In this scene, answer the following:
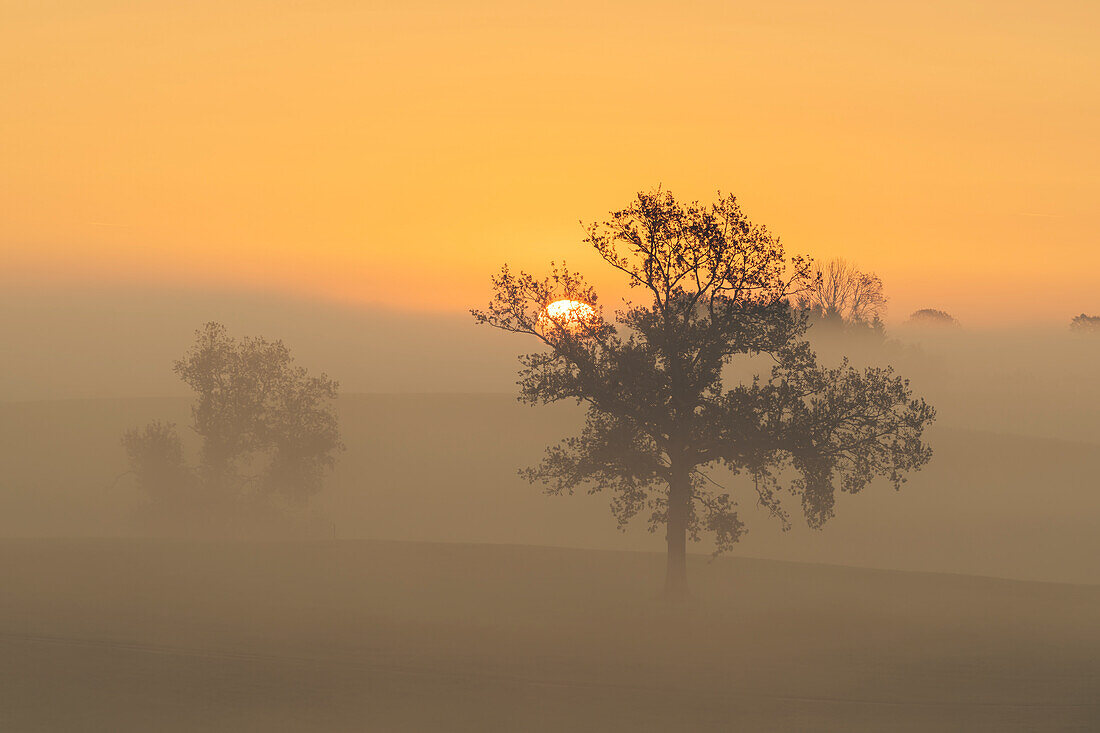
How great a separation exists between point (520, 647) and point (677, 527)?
931 cm

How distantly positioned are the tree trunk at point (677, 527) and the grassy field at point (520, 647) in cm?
116

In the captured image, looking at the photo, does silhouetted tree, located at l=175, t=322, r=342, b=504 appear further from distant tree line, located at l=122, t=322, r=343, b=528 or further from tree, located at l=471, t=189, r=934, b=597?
tree, located at l=471, t=189, r=934, b=597

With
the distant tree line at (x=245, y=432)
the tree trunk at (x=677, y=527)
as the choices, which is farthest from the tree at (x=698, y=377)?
the distant tree line at (x=245, y=432)

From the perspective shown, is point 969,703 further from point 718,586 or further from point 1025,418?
point 1025,418

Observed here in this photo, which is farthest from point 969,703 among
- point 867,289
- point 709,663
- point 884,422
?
point 867,289

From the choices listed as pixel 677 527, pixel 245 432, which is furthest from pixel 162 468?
pixel 677 527

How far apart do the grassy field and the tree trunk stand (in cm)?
116

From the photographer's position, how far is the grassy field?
24.2 metres

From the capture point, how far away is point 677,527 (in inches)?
1543

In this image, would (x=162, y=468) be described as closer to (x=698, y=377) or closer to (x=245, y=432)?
(x=245, y=432)

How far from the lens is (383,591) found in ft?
137

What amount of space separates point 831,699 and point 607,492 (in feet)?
202

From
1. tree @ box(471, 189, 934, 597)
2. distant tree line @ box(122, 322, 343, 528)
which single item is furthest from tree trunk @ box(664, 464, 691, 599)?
distant tree line @ box(122, 322, 343, 528)

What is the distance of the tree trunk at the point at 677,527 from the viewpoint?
128 feet
